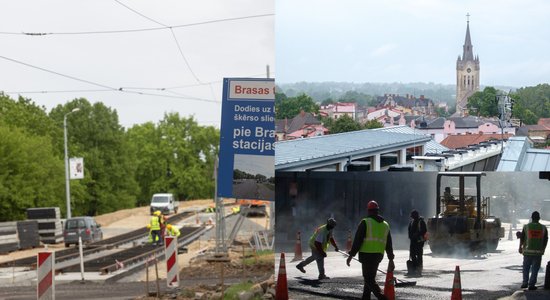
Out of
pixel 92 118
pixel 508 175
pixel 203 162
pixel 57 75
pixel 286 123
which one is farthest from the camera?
pixel 203 162

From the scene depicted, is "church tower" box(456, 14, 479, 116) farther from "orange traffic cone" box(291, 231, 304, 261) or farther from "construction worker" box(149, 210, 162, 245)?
"construction worker" box(149, 210, 162, 245)

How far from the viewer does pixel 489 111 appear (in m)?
4.88

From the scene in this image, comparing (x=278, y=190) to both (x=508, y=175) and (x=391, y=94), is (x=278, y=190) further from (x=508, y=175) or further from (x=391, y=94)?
(x=508, y=175)

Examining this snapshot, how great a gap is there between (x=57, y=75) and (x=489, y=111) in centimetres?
6119

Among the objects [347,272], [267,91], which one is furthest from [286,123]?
[267,91]

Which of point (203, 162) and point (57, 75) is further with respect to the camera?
point (203, 162)

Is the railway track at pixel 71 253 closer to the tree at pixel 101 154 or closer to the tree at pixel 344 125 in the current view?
the tree at pixel 344 125

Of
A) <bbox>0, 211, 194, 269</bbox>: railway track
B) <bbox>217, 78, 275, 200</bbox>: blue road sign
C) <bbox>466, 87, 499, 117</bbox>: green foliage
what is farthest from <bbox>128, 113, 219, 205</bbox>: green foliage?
<bbox>466, 87, 499, 117</bbox>: green foliage

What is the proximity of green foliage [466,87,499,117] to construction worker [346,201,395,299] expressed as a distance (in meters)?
0.66

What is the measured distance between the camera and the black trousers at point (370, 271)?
496 cm

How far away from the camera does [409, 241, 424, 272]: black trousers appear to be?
16.0 ft

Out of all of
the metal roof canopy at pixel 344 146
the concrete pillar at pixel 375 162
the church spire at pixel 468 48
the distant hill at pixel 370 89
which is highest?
the church spire at pixel 468 48

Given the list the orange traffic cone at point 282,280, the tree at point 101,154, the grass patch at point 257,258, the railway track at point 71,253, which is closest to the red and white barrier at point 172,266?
the grass patch at point 257,258

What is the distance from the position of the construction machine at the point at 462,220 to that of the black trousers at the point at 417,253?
0.18 feet
